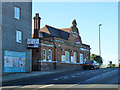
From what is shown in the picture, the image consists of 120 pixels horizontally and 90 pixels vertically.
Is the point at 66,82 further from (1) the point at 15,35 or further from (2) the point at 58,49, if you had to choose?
(2) the point at 58,49

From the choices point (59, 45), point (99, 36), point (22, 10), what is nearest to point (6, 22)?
point (22, 10)

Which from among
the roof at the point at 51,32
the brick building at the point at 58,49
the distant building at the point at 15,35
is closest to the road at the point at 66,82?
the distant building at the point at 15,35

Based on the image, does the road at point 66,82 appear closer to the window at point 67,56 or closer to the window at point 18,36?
the window at point 18,36

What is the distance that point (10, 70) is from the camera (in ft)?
92.0

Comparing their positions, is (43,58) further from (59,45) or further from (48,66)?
(59,45)

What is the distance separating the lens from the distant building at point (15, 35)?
2736cm

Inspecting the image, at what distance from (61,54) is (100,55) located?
2171cm

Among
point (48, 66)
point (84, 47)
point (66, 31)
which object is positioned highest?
point (66, 31)

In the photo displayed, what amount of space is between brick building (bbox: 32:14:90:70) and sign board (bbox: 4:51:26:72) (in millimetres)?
5556

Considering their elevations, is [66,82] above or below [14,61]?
below

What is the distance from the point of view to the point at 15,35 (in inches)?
1156

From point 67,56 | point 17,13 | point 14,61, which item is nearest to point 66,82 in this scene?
point 14,61

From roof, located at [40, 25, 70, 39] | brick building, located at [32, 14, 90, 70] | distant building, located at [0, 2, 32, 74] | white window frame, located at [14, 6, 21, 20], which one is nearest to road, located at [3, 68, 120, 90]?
distant building, located at [0, 2, 32, 74]

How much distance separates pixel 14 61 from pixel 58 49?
43.5 feet
